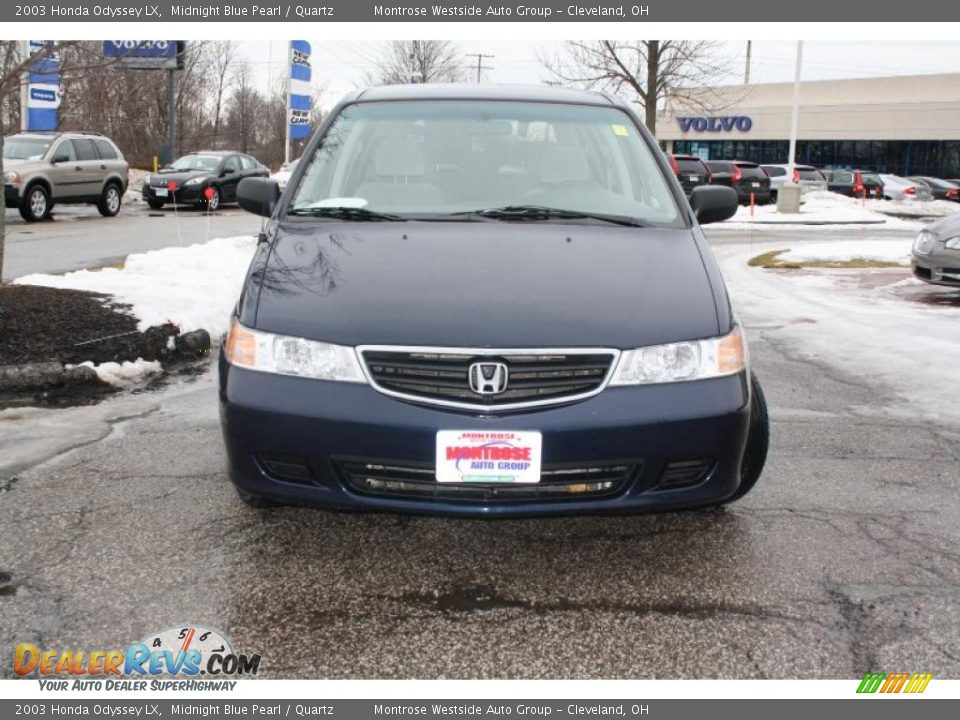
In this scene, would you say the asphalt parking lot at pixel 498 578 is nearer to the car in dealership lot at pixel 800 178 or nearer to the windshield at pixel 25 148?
the windshield at pixel 25 148

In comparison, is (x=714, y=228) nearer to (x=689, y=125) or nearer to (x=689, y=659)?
(x=689, y=659)

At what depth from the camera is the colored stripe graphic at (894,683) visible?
8.77ft

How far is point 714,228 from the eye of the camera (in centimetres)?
2330

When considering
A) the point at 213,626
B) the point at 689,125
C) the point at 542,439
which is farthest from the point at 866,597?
the point at 689,125

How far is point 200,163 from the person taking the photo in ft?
77.6

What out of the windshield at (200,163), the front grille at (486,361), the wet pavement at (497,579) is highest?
the windshield at (200,163)

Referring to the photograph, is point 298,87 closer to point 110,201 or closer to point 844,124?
point 110,201

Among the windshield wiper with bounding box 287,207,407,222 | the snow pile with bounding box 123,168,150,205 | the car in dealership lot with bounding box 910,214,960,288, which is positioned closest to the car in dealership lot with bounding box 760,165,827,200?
the snow pile with bounding box 123,168,150,205

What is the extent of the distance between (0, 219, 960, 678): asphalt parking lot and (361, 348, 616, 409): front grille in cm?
67

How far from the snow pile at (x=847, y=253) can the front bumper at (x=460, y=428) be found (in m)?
12.1

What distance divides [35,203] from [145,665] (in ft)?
57.4

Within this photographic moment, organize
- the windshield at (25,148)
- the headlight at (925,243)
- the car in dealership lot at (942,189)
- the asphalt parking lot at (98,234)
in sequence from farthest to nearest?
the car in dealership lot at (942,189) → the windshield at (25,148) → the asphalt parking lot at (98,234) → the headlight at (925,243)

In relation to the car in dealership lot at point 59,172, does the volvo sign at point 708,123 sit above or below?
above

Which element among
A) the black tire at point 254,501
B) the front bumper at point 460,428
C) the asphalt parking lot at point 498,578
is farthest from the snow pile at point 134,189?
the front bumper at point 460,428
